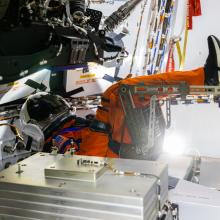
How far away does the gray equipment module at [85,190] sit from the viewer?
4.18 feet

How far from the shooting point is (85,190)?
4.34 feet

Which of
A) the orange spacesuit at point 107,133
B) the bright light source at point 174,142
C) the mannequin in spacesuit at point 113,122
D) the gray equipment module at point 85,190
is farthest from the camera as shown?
the bright light source at point 174,142

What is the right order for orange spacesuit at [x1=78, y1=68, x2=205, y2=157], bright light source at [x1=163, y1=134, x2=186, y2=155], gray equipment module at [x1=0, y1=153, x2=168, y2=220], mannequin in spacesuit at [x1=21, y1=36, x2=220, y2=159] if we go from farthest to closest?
bright light source at [x1=163, y1=134, x2=186, y2=155]
orange spacesuit at [x1=78, y1=68, x2=205, y2=157]
mannequin in spacesuit at [x1=21, y1=36, x2=220, y2=159]
gray equipment module at [x1=0, y1=153, x2=168, y2=220]

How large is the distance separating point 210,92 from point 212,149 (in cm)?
320

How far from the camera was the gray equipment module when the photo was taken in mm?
1273

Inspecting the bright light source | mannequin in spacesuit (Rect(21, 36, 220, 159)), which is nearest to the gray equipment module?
mannequin in spacesuit (Rect(21, 36, 220, 159))

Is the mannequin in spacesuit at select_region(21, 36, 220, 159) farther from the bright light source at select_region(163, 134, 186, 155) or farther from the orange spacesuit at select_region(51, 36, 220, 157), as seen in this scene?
the bright light source at select_region(163, 134, 186, 155)

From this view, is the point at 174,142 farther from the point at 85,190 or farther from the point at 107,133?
the point at 85,190

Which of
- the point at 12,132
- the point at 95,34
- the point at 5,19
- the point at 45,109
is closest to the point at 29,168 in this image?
the point at 5,19

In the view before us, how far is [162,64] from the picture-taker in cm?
554

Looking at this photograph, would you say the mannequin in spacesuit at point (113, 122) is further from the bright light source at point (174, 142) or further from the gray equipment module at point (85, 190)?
the bright light source at point (174, 142)

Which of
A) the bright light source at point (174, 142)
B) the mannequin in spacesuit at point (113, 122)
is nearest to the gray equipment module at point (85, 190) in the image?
the mannequin in spacesuit at point (113, 122)

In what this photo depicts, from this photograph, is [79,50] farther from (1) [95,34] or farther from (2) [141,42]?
(2) [141,42]

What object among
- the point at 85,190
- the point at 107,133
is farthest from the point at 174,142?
the point at 85,190
